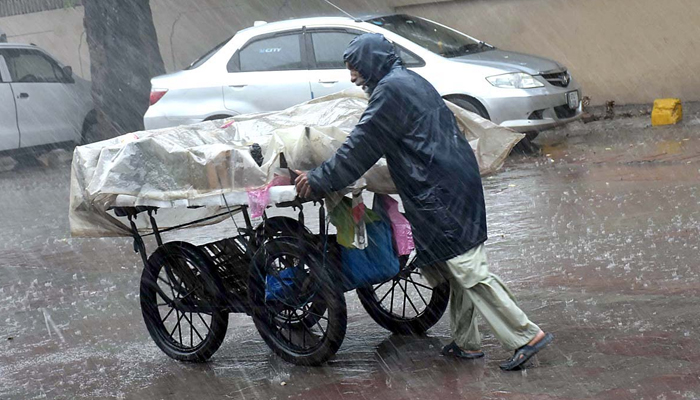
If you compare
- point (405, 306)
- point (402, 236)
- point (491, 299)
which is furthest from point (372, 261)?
point (405, 306)

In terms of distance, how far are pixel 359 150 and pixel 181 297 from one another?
1596 mm

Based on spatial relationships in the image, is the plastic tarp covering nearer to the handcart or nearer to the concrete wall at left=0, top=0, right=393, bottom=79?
the handcart

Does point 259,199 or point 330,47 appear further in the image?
point 330,47

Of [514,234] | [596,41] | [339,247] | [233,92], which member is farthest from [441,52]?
[339,247]

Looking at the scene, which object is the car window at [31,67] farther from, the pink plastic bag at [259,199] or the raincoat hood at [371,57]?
the raincoat hood at [371,57]

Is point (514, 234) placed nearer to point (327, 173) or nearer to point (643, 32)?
point (327, 173)

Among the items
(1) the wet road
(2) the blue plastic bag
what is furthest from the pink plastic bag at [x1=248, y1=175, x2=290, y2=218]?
(1) the wet road

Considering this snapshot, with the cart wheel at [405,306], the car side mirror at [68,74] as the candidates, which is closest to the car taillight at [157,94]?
the car side mirror at [68,74]

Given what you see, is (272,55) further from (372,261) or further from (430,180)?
(430,180)

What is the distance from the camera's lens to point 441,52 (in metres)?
12.0

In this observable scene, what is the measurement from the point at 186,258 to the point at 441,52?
703 cm

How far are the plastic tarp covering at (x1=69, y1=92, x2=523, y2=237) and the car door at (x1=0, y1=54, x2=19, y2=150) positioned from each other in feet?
35.3

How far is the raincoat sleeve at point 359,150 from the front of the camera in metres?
4.83

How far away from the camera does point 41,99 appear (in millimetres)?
16172
